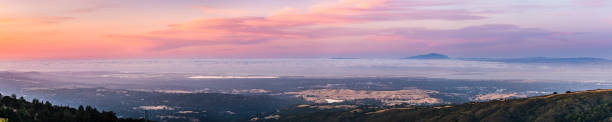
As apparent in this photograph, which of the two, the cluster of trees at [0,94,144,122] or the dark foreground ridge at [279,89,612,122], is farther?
the dark foreground ridge at [279,89,612,122]

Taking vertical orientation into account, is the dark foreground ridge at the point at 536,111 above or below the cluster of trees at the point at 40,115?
below

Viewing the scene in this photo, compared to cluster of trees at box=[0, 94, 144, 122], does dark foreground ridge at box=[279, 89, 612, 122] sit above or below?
below

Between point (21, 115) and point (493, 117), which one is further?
point (493, 117)

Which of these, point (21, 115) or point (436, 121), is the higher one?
point (21, 115)

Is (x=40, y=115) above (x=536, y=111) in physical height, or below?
above

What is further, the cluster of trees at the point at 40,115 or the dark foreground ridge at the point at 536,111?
the dark foreground ridge at the point at 536,111

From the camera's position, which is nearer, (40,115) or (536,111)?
(40,115)

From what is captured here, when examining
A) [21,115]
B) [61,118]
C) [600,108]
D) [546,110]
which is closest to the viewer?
[21,115]

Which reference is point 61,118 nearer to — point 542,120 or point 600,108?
point 542,120

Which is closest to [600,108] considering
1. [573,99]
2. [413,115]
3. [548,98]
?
[573,99]

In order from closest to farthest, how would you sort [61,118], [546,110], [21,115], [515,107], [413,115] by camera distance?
1. [21,115]
2. [61,118]
3. [546,110]
4. [515,107]
5. [413,115]
